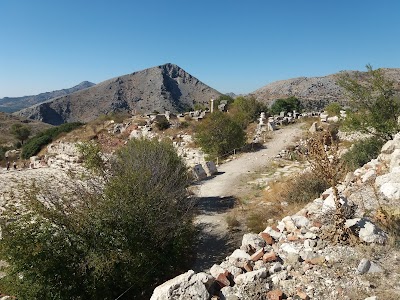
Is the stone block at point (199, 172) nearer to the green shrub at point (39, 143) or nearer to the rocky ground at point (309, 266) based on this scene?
the rocky ground at point (309, 266)

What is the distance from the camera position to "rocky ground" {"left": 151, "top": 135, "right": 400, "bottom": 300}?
15.5 ft

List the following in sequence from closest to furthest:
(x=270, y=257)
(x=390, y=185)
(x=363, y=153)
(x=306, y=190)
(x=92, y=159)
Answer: (x=270, y=257) < (x=390, y=185) < (x=306, y=190) < (x=92, y=159) < (x=363, y=153)

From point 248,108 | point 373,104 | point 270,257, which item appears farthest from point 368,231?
point 248,108

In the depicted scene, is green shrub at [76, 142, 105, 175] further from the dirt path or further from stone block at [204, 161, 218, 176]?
stone block at [204, 161, 218, 176]

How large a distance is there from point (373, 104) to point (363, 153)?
2.66m

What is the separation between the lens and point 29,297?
6.08 m

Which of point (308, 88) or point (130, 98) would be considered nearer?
point (308, 88)

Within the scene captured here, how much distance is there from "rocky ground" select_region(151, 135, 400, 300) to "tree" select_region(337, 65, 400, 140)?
863 centimetres

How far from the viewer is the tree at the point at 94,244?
6.28m

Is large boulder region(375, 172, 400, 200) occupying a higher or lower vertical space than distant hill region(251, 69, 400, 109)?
lower

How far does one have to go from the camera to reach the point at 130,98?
446 feet

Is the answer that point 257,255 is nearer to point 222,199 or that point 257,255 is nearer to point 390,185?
point 390,185

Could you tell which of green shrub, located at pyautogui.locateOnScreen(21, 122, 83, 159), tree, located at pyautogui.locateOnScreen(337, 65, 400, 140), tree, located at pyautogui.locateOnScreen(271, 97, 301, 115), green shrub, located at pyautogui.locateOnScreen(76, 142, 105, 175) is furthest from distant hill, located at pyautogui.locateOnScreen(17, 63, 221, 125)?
green shrub, located at pyautogui.locateOnScreen(76, 142, 105, 175)

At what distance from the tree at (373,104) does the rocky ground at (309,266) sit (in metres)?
8.63
